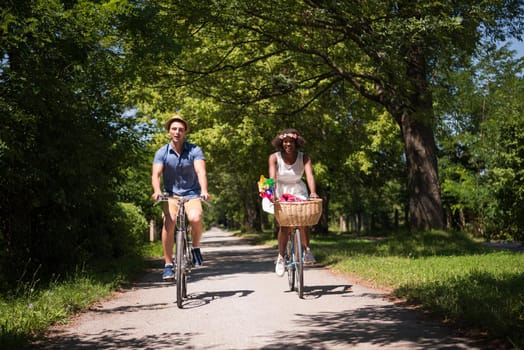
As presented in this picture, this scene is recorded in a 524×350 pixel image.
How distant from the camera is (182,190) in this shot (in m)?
7.36

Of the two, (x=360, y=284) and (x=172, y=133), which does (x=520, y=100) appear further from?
(x=172, y=133)

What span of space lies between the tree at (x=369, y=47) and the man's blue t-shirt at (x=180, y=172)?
16.8 feet

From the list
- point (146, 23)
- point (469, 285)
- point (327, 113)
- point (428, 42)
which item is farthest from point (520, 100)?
point (469, 285)

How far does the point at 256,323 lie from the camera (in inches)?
222

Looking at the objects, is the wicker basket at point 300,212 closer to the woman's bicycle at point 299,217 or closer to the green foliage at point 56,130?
the woman's bicycle at point 299,217

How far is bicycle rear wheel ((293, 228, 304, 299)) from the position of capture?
23.6 ft

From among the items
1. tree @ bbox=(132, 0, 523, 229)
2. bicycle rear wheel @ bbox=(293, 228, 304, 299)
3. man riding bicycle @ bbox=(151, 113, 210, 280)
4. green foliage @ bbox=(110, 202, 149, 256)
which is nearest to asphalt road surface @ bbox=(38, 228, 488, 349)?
bicycle rear wheel @ bbox=(293, 228, 304, 299)

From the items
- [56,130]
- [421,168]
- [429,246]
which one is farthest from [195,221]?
[421,168]

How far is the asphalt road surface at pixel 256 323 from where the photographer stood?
15.7ft

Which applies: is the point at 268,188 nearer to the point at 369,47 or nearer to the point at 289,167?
the point at 289,167

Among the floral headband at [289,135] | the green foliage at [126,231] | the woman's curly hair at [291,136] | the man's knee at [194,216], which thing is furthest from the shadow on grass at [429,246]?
the green foliage at [126,231]

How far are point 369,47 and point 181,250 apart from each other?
5998 millimetres

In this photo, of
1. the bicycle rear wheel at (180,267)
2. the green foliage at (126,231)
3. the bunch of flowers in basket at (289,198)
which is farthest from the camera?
the green foliage at (126,231)

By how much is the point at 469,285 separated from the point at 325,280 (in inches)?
112
